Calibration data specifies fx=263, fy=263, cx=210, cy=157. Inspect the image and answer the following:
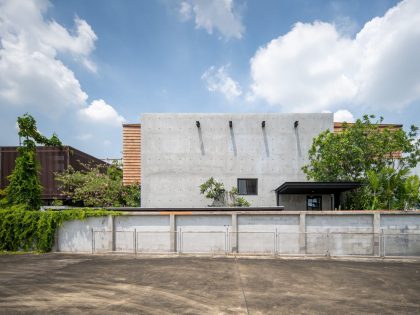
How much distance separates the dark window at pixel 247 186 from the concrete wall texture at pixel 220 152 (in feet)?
1.05

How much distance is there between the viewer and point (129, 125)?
2375 cm

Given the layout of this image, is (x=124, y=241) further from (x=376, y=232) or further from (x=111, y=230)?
(x=376, y=232)

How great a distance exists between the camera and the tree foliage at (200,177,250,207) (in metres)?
20.0

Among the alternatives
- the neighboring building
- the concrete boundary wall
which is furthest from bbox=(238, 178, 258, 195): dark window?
the neighboring building

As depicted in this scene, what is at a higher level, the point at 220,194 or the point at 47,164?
the point at 47,164

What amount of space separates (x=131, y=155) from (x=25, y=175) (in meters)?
8.15

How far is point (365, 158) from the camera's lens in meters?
18.3

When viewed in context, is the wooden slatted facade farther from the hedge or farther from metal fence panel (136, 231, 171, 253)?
metal fence panel (136, 231, 171, 253)

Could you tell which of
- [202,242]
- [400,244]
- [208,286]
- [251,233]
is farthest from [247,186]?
[208,286]

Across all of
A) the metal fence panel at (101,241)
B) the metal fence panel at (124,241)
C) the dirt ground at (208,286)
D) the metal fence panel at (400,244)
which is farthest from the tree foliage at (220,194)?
the metal fence panel at (400,244)

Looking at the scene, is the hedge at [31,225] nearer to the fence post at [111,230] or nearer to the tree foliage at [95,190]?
the fence post at [111,230]

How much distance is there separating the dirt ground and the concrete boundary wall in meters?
1.10

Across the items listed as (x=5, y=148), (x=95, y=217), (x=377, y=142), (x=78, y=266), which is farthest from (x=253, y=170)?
(x=5, y=148)

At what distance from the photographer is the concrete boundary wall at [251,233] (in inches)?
566
